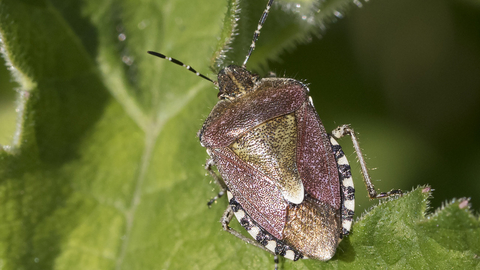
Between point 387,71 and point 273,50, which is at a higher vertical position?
point 273,50

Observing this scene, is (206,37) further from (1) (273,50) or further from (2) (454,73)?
(2) (454,73)

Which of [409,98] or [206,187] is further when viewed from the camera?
[409,98]

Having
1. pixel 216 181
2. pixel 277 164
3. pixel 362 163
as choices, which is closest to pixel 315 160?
pixel 277 164

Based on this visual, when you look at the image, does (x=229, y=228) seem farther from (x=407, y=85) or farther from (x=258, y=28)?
(x=407, y=85)

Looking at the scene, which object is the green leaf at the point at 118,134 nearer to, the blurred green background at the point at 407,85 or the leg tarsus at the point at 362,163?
the leg tarsus at the point at 362,163

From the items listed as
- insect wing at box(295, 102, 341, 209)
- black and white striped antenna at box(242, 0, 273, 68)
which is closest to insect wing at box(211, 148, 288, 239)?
insect wing at box(295, 102, 341, 209)

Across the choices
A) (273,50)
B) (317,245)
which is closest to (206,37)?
(273,50)

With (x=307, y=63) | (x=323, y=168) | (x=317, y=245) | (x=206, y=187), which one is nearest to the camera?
(x=317, y=245)

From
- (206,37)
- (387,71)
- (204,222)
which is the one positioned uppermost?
(206,37)
